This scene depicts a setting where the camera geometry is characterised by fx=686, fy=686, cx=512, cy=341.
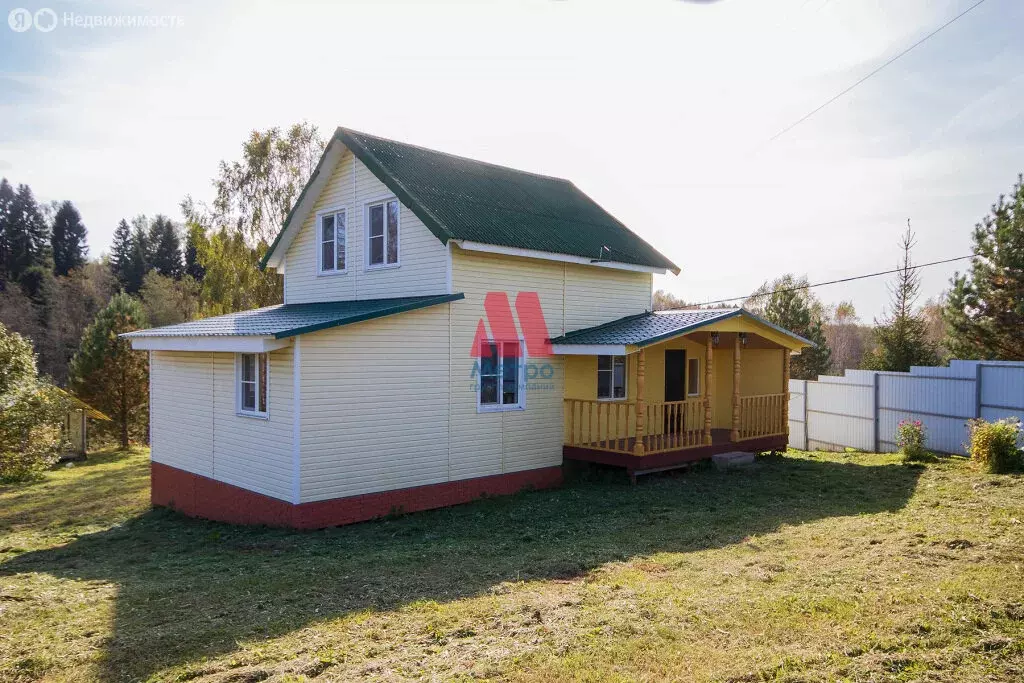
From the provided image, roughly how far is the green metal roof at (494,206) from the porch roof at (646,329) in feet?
5.27

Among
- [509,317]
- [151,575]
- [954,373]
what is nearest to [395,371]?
[509,317]

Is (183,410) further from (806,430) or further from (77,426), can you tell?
(806,430)

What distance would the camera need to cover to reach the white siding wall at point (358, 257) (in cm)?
1409

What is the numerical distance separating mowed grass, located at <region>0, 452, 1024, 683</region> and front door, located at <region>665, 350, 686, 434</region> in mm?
4461

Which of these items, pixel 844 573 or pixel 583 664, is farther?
pixel 844 573

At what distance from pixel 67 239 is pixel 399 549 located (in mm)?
65762

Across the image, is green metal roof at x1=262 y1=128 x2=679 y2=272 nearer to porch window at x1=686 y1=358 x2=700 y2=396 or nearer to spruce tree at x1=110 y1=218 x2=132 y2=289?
porch window at x1=686 y1=358 x2=700 y2=396

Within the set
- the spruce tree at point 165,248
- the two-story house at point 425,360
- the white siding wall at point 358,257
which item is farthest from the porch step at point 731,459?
the spruce tree at point 165,248

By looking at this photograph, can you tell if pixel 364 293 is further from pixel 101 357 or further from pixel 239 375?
pixel 101 357

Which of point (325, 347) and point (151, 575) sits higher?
point (325, 347)

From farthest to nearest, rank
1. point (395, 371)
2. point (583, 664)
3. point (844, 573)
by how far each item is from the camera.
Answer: point (395, 371) → point (844, 573) → point (583, 664)

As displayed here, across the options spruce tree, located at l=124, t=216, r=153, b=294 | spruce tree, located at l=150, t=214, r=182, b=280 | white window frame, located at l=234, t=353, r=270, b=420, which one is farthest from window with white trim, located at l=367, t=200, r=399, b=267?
spruce tree, located at l=150, t=214, r=182, b=280

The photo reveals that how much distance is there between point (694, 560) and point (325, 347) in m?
6.88

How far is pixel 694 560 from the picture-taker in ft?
29.2
